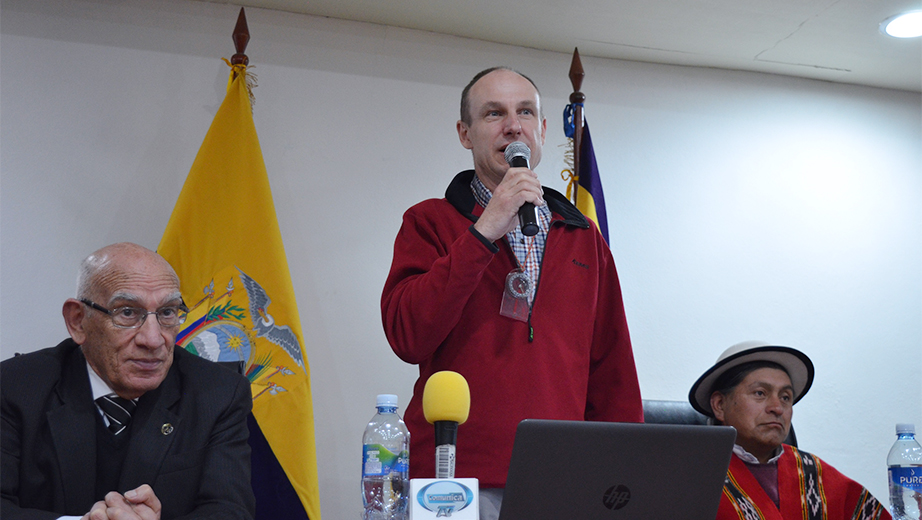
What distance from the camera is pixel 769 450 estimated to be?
230cm

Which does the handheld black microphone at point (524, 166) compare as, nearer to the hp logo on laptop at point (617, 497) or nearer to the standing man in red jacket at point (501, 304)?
the standing man in red jacket at point (501, 304)

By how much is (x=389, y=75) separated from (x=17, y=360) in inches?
83.5

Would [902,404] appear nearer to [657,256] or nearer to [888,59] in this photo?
[657,256]

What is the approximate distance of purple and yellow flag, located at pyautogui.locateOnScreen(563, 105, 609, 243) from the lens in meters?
3.24

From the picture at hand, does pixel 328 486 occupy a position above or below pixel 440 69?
below

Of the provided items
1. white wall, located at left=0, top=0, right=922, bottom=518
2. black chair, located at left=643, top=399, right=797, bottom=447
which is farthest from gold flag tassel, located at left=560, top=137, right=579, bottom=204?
black chair, located at left=643, top=399, right=797, bottom=447

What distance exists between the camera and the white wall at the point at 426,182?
3.01 metres

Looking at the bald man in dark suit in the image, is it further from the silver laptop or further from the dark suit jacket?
the silver laptop

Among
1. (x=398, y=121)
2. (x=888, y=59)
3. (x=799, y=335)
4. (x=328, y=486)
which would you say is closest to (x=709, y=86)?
(x=888, y=59)

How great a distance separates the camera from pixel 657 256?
367cm

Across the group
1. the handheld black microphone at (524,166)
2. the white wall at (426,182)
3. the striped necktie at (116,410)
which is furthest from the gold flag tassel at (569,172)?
the striped necktie at (116,410)

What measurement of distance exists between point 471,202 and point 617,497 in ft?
2.92

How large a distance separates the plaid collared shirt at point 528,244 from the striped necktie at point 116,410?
90 centimetres

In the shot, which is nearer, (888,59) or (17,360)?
(17,360)
